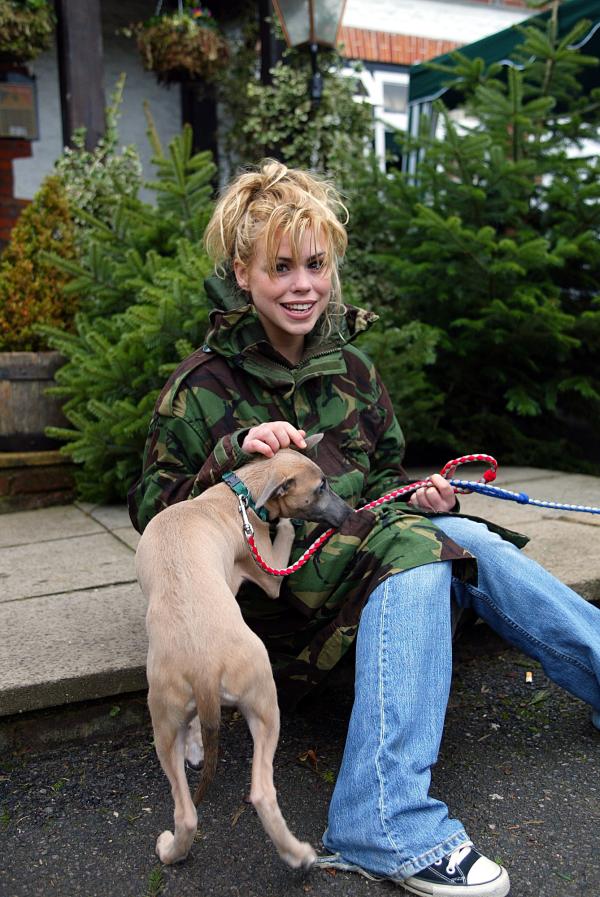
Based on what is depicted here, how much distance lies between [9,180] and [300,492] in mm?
8479

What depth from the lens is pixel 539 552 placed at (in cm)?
412

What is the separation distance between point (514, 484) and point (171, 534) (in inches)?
150

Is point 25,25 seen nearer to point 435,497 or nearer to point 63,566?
point 63,566

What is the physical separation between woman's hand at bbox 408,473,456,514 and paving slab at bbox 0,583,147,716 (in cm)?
107

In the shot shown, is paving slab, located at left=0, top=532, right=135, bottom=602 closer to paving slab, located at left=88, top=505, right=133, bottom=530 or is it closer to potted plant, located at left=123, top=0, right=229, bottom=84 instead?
paving slab, located at left=88, top=505, right=133, bottom=530

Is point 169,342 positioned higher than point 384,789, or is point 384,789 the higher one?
point 169,342

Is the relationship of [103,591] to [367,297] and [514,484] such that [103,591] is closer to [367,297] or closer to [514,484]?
[514,484]

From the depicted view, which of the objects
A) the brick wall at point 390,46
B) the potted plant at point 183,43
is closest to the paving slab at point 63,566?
the potted plant at point 183,43

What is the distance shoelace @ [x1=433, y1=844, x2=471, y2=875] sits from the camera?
2115mm

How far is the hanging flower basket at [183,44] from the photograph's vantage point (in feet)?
27.8

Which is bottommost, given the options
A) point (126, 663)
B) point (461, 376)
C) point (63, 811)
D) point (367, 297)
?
point (63, 811)

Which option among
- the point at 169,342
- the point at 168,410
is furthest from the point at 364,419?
the point at 169,342

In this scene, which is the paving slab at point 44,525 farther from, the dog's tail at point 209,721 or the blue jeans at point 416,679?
the dog's tail at point 209,721

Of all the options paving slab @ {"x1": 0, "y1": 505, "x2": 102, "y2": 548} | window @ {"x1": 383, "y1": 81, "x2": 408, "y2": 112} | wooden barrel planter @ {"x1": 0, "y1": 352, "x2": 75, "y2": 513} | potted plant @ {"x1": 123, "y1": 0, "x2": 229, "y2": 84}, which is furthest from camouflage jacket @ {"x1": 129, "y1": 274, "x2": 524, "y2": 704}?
window @ {"x1": 383, "y1": 81, "x2": 408, "y2": 112}
